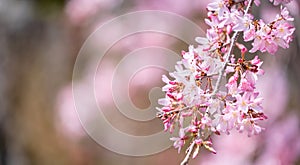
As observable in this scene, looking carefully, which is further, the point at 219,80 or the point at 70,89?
the point at 70,89

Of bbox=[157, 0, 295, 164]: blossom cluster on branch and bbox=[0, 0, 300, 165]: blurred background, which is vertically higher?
bbox=[0, 0, 300, 165]: blurred background

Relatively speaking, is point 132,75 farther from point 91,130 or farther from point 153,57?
point 91,130

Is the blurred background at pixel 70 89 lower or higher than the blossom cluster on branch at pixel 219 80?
higher

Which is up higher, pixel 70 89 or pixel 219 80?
pixel 70 89

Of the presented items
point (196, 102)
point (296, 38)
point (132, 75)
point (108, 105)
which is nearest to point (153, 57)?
point (132, 75)

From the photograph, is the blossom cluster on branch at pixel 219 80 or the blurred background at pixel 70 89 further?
the blurred background at pixel 70 89
